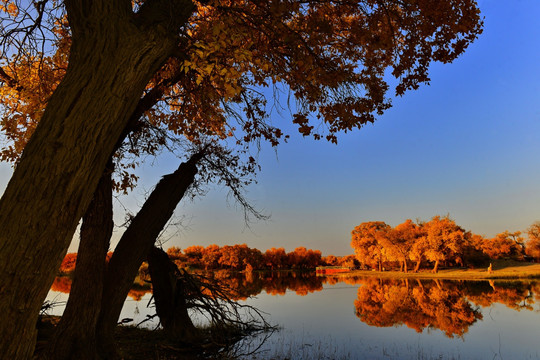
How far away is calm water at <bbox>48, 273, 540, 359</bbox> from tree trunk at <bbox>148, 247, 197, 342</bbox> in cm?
253

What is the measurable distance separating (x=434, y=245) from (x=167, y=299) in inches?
1955

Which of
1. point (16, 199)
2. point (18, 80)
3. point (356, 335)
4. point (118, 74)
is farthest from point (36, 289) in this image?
point (356, 335)

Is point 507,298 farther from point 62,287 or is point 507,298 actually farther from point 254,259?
point 254,259

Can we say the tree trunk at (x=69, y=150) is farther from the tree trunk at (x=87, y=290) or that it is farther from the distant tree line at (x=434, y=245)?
the distant tree line at (x=434, y=245)

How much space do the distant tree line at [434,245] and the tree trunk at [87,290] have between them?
51.7 m

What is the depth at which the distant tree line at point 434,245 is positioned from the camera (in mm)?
49156

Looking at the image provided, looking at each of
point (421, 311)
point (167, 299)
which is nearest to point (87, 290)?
point (167, 299)

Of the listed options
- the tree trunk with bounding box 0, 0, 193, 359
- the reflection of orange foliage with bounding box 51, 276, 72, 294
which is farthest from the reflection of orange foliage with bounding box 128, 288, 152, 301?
the tree trunk with bounding box 0, 0, 193, 359

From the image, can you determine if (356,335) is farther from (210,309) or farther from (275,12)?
(275,12)

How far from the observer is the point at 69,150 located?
2.59 meters

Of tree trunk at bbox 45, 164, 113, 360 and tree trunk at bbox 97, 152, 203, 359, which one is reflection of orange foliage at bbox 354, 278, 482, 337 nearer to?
tree trunk at bbox 97, 152, 203, 359

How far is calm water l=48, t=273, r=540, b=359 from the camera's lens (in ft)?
38.9

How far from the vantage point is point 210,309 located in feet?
33.0

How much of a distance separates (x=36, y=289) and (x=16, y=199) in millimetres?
729
